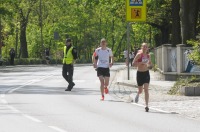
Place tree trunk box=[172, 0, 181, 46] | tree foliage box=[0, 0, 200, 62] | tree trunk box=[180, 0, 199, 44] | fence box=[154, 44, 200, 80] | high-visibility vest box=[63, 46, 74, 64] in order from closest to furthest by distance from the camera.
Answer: high-visibility vest box=[63, 46, 74, 64], fence box=[154, 44, 200, 80], tree trunk box=[180, 0, 199, 44], tree trunk box=[172, 0, 181, 46], tree foliage box=[0, 0, 200, 62]

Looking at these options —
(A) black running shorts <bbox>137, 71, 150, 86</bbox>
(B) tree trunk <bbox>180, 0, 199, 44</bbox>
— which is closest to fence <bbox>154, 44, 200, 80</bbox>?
(B) tree trunk <bbox>180, 0, 199, 44</bbox>

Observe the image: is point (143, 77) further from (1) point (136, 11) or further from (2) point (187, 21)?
(2) point (187, 21)

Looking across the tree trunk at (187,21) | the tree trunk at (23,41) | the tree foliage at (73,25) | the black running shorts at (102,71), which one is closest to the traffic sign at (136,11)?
the tree trunk at (187,21)

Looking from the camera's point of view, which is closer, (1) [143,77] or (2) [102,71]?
(1) [143,77]

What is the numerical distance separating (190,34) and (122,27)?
268ft

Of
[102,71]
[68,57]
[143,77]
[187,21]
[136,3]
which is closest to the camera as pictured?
[143,77]

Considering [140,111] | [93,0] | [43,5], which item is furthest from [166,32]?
[140,111]

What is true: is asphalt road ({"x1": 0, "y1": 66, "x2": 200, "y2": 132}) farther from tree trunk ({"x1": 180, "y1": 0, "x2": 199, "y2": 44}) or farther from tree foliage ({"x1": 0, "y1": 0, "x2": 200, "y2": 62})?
tree foliage ({"x1": 0, "y1": 0, "x2": 200, "y2": 62})

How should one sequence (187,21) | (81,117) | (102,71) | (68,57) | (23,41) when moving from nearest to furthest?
(81,117) → (102,71) → (68,57) → (187,21) → (23,41)

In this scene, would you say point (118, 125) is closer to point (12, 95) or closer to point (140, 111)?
point (140, 111)

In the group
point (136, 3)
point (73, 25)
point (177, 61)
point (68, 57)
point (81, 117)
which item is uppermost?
point (73, 25)

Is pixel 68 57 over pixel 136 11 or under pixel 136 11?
under

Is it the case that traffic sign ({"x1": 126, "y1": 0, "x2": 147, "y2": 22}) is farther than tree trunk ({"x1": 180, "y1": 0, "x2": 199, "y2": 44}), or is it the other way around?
tree trunk ({"x1": 180, "y1": 0, "x2": 199, "y2": 44})

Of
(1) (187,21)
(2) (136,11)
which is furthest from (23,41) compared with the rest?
(2) (136,11)
